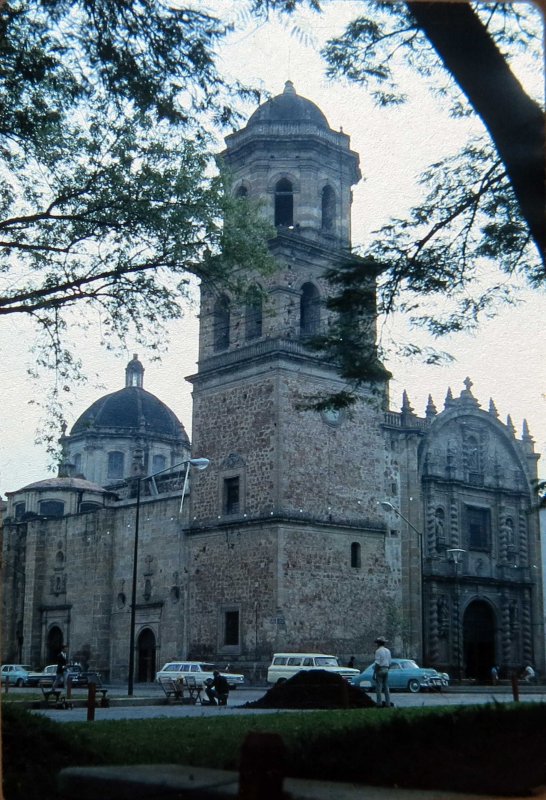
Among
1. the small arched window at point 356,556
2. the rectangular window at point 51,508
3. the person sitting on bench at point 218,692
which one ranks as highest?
the rectangular window at point 51,508

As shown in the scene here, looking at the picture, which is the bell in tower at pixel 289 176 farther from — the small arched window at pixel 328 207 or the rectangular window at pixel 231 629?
the rectangular window at pixel 231 629

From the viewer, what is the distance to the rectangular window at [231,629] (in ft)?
100

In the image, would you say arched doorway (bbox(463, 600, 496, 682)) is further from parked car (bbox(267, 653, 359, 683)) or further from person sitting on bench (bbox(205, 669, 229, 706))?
person sitting on bench (bbox(205, 669, 229, 706))

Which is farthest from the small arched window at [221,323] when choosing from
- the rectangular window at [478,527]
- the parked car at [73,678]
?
the rectangular window at [478,527]

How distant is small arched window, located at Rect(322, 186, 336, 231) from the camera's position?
2986 cm

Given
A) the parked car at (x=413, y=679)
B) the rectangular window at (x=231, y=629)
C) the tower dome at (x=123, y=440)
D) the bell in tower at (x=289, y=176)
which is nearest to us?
the parked car at (x=413, y=679)

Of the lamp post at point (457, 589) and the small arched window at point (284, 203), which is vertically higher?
the small arched window at point (284, 203)

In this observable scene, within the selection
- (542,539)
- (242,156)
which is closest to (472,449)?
(542,539)

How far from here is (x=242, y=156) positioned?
97.5 ft

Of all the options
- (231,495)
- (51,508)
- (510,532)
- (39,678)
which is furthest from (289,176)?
(51,508)

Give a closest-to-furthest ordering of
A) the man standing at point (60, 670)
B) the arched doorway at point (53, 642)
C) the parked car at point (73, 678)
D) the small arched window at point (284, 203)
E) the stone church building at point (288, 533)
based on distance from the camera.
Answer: the man standing at point (60, 670)
the parked car at point (73, 678)
the stone church building at point (288, 533)
the small arched window at point (284, 203)
the arched doorway at point (53, 642)

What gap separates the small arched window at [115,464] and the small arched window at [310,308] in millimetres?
33305

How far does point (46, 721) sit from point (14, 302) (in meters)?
5.05

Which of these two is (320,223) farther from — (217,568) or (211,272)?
(211,272)
